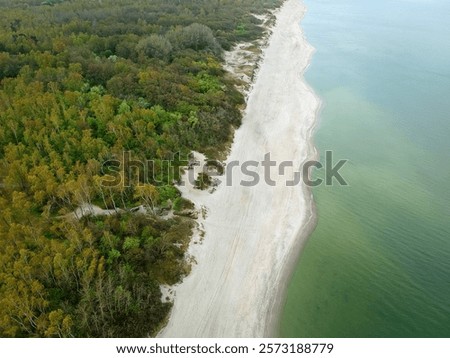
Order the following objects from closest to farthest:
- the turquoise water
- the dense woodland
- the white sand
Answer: the dense woodland
the white sand
the turquoise water

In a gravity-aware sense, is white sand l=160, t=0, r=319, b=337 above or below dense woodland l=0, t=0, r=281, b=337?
below

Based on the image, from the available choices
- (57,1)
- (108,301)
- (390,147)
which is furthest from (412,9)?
(108,301)

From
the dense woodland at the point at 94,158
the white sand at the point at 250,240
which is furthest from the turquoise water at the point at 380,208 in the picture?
the dense woodland at the point at 94,158

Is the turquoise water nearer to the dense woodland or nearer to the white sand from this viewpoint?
the white sand

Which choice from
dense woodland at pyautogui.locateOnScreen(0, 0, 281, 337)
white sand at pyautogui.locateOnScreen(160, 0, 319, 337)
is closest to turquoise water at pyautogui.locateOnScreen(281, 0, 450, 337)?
white sand at pyautogui.locateOnScreen(160, 0, 319, 337)

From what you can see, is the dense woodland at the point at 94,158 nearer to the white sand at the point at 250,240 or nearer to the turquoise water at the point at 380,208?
the white sand at the point at 250,240
